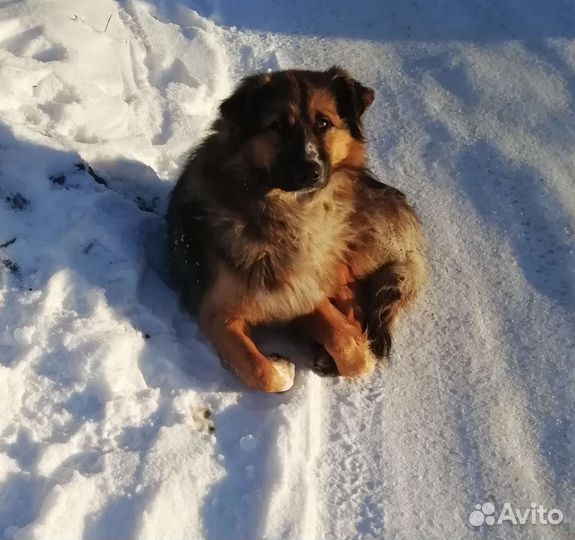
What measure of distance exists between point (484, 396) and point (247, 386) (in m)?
1.31

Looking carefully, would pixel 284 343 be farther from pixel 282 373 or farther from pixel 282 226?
pixel 282 226

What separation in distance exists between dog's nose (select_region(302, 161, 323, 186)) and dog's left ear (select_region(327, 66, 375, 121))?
0.53 meters

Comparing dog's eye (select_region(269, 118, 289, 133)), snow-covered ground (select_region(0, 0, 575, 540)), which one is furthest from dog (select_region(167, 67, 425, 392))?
snow-covered ground (select_region(0, 0, 575, 540))

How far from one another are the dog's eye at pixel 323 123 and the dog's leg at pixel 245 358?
1.18 m

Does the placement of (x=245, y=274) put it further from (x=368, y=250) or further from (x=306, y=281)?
(x=368, y=250)

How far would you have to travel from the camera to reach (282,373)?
386 cm

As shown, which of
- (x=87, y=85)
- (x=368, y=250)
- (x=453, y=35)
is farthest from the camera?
(x=453, y=35)

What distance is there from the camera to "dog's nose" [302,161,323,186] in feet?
12.2

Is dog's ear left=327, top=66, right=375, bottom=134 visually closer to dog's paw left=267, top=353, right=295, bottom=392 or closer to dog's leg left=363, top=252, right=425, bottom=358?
dog's leg left=363, top=252, right=425, bottom=358

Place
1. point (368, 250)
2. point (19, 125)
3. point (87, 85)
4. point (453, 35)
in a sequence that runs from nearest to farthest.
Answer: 1. point (368, 250)
2. point (19, 125)
3. point (87, 85)
4. point (453, 35)

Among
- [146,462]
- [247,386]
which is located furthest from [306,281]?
[146,462]

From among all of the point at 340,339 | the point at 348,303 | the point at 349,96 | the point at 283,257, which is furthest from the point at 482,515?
the point at 349,96

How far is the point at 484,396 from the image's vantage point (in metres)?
3.90

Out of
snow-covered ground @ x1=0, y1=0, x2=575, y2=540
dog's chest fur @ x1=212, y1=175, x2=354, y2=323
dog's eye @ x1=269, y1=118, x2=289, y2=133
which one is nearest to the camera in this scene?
snow-covered ground @ x1=0, y1=0, x2=575, y2=540
